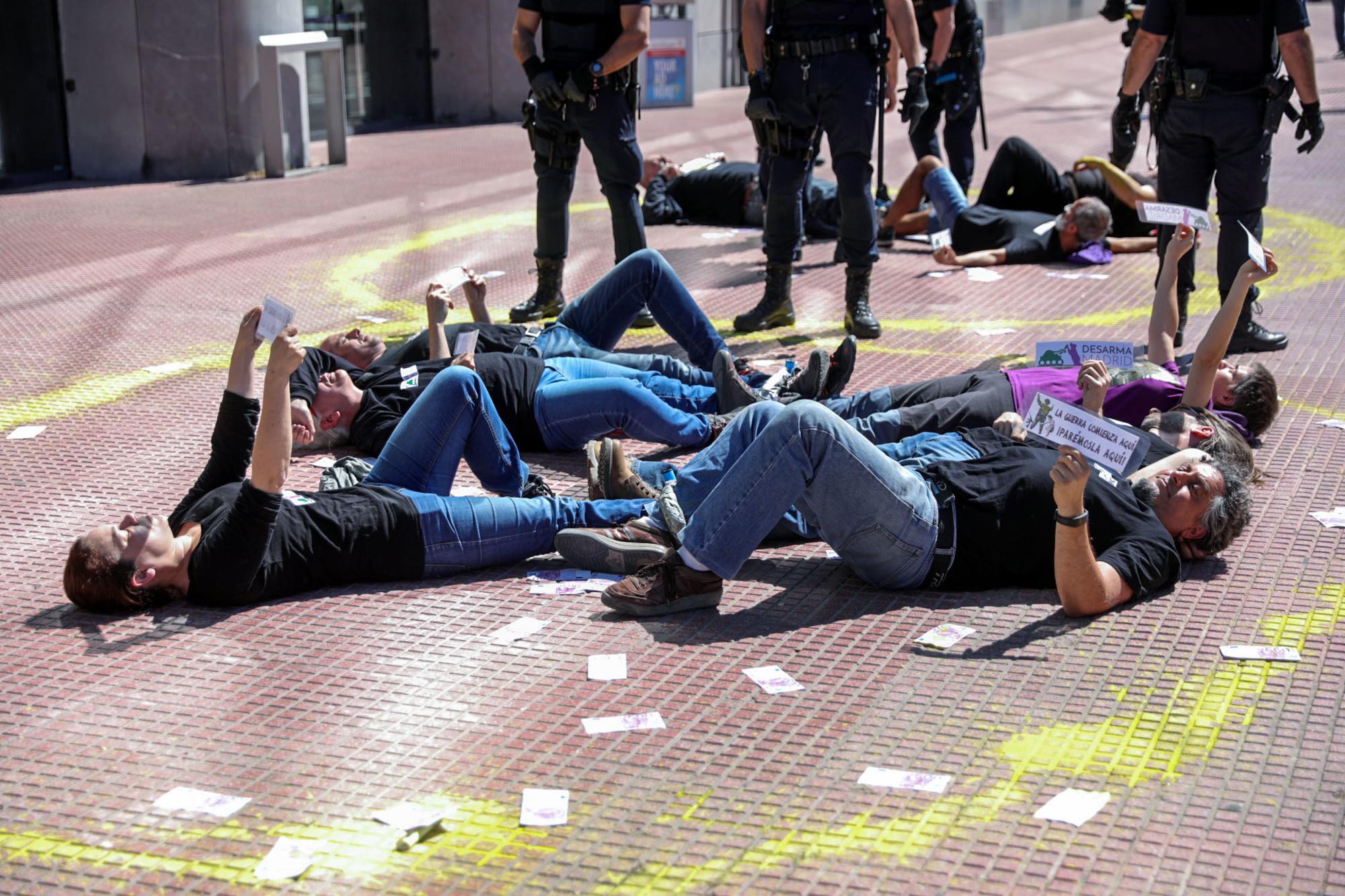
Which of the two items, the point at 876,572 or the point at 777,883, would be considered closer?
the point at 777,883

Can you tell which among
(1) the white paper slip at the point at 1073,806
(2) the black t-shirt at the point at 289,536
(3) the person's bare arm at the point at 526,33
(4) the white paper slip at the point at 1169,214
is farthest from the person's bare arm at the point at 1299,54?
(2) the black t-shirt at the point at 289,536

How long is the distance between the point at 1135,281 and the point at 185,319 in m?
5.69

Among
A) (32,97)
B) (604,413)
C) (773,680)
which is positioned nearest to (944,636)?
(773,680)

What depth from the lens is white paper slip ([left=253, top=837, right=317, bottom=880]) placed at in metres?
2.92

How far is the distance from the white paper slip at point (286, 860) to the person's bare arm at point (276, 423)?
3.92 ft

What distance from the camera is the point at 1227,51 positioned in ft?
22.0

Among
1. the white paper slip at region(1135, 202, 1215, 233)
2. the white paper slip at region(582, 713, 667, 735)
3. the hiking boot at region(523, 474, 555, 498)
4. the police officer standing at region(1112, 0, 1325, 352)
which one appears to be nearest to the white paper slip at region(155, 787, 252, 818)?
the white paper slip at region(582, 713, 667, 735)

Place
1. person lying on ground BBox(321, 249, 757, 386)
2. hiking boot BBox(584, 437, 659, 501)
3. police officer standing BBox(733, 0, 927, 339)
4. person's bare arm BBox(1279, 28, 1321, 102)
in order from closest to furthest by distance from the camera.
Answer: hiking boot BBox(584, 437, 659, 501)
person lying on ground BBox(321, 249, 757, 386)
person's bare arm BBox(1279, 28, 1321, 102)
police officer standing BBox(733, 0, 927, 339)

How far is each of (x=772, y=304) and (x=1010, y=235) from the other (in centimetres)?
244

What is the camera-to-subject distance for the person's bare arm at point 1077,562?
12.3ft

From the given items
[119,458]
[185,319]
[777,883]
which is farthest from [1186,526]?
[185,319]

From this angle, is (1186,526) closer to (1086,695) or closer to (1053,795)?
(1086,695)

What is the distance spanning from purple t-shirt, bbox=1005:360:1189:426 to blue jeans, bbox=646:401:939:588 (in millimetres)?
1291

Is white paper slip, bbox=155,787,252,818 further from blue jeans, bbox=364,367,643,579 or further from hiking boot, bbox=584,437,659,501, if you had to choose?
hiking boot, bbox=584,437,659,501
